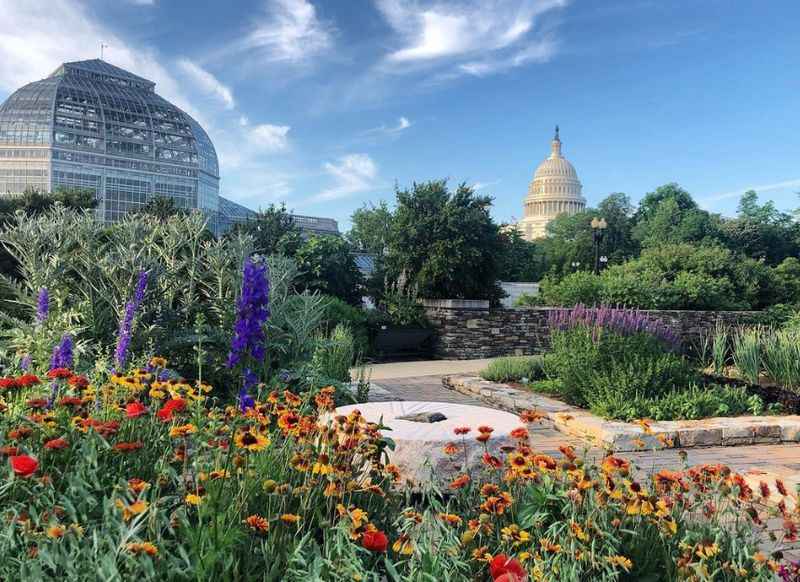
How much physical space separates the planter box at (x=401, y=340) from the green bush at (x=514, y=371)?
307 centimetres

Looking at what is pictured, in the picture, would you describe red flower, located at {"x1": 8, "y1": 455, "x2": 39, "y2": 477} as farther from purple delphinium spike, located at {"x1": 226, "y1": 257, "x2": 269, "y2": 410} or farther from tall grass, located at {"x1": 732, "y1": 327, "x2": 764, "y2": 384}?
tall grass, located at {"x1": 732, "y1": 327, "x2": 764, "y2": 384}

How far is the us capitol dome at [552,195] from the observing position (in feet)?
303

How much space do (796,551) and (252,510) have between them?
286 centimetres

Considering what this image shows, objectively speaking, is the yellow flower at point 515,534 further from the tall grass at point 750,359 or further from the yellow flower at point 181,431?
the tall grass at point 750,359

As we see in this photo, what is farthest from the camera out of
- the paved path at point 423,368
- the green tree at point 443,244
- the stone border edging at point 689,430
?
the green tree at point 443,244

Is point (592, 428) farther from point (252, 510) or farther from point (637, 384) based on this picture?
point (252, 510)

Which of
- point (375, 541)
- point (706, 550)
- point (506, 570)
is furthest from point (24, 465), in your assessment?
point (706, 550)

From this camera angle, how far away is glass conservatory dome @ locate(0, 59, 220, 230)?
1971 inches

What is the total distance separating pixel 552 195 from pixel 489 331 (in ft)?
276

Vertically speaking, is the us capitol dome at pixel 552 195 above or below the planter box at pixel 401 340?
above

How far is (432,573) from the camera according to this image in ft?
5.90

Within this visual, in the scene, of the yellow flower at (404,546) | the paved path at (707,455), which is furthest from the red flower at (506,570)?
the paved path at (707,455)

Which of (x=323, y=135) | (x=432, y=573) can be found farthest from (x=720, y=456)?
(x=323, y=135)

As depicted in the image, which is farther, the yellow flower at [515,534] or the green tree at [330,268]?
the green tree at [330,268]
